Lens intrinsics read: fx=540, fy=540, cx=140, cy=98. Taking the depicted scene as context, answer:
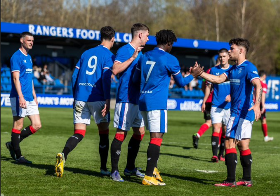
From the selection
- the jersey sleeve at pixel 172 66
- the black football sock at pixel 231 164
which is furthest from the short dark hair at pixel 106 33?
the black football sock at pixel 231 164

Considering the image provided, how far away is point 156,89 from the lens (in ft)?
23.4

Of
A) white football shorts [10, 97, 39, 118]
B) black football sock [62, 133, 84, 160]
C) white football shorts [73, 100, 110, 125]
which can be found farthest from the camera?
white football shorts [10, 97, 39, 118]

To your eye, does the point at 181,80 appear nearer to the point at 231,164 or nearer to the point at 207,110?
the point at 231,164

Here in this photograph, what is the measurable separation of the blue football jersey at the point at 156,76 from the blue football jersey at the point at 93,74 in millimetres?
767

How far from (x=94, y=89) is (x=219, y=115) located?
3710 millimetres

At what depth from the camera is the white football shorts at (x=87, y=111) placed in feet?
25.6

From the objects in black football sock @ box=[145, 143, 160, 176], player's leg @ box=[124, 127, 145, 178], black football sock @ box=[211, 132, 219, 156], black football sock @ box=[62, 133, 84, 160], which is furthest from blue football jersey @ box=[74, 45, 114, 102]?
black football sock @ box=[211, 132, 219, 156]

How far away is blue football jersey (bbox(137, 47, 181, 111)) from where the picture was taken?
23.2 ft

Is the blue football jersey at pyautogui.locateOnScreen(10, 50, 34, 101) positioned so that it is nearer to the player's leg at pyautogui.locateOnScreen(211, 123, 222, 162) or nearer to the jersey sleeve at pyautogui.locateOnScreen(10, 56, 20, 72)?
the jersey sleeve at pyautogui.locateOnScreen(10, 56, 20, 72)

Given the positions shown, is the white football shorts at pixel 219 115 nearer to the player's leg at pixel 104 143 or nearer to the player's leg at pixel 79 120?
the player's leg at pixel 104 143

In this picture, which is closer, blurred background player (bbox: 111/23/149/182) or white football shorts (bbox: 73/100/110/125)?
blurred background player (bbox: 111/23/149/182)

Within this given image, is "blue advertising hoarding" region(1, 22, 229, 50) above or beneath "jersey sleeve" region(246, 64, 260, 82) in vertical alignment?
above

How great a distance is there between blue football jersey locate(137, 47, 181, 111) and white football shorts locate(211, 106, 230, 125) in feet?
12.2

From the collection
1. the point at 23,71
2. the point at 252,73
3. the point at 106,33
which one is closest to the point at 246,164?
the point at 252,73
